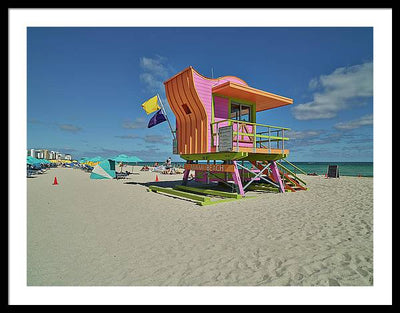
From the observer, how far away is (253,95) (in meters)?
10.7

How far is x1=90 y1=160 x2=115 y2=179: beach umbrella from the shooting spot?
2397 cm

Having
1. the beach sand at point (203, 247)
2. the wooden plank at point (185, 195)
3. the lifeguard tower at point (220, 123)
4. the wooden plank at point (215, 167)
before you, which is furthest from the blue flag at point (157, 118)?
the beach sand at point (203, 247)

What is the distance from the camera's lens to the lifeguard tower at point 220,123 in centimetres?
967

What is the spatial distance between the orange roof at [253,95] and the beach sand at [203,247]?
571cm

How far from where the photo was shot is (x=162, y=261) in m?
3.64

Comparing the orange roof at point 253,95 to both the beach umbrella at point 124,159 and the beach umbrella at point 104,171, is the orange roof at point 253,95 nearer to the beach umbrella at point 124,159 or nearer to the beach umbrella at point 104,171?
the beach umbrella at point 124,159

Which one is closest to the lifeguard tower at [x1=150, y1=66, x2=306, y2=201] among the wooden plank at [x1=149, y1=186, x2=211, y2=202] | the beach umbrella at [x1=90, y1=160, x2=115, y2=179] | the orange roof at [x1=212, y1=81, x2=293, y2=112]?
the orange roof at [x1=212, y1=81, x2=293, y2=112]

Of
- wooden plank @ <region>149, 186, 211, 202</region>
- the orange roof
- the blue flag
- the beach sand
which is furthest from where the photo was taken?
the blue flag

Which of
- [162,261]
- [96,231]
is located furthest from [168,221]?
[162,261]

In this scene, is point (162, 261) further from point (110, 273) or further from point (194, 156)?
point (194, 156)

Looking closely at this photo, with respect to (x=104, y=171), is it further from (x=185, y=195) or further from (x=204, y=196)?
(x=204, y=196)

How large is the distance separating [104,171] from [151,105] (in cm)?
1357

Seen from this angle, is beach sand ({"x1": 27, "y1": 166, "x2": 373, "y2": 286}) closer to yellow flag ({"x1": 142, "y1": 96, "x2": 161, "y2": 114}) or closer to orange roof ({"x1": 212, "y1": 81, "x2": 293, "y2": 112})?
orange roof ({"x1": 212, "y1": 81, "x2": 293, "y2": 112})

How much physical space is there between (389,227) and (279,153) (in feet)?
28.5
